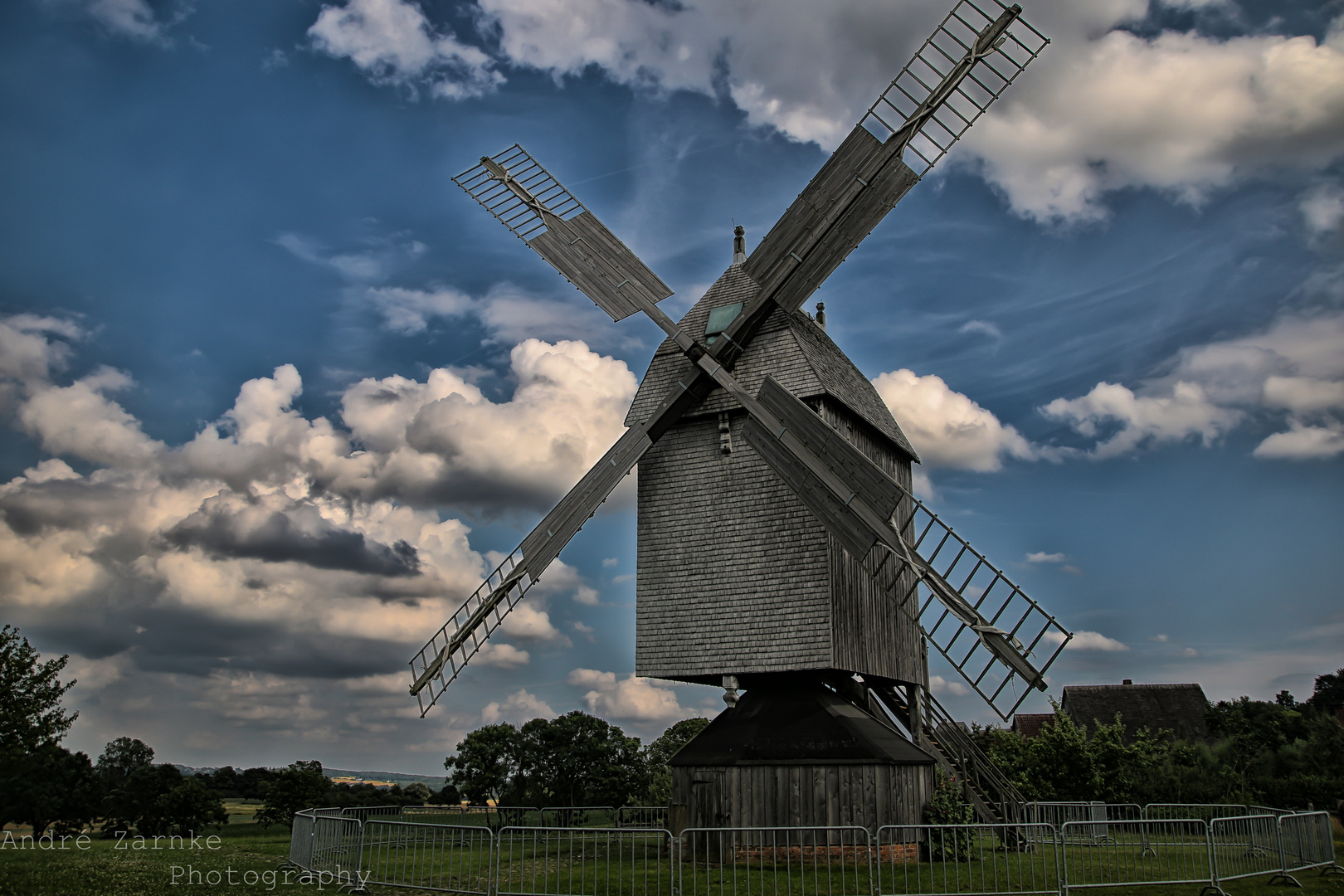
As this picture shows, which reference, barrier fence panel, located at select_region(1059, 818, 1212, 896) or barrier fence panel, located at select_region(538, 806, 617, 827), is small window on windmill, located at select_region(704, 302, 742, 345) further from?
barrier fence panel, located at select_region(1059, 818, 1212, 896)

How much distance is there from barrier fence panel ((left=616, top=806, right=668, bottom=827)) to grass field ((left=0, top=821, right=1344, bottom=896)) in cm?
112

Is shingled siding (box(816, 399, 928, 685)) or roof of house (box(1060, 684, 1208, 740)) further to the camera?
roof of house (box(1060, 684, 1208, 740))

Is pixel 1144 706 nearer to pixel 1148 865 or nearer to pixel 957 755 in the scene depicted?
pixel 957 755

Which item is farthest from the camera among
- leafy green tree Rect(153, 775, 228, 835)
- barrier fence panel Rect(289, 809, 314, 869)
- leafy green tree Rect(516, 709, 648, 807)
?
leafy green tree Rect(516, 709, 648, 807)

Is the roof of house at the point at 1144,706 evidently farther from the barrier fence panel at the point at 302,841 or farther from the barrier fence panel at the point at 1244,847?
the barrier fence panel at the point at 302,841

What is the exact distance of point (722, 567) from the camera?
1709cm

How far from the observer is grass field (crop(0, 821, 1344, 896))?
9.56m

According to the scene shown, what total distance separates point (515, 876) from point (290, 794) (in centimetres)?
1756

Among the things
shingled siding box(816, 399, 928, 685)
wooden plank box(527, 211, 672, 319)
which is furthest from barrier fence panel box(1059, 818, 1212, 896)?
wooden plank box(527, 211, 672, 319)

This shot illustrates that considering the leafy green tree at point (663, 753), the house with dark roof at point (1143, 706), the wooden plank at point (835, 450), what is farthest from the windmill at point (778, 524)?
the house with dark roof at point (1143, 706)

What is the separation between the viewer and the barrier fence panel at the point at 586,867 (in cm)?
969

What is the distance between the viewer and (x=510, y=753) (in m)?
34.6

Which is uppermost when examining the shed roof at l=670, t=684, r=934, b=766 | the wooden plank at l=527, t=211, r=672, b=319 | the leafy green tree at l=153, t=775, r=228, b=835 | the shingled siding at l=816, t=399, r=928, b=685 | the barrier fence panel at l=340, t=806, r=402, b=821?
the wooden plank at l=527, t=211, r=672, b=319

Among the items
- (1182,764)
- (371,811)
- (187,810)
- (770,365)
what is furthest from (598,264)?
(187,810)
